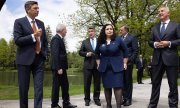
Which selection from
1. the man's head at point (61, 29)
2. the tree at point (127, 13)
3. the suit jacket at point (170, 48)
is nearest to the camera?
the suit jacket at point (170, 48)

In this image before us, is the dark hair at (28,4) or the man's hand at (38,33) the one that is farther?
the dark hair at (28,4)

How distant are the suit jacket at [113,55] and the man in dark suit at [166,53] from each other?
77 cm

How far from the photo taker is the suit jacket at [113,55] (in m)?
8.98

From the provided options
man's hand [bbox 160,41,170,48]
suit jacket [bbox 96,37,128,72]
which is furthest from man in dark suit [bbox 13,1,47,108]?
man's hand [bbox 160,41,170,48]

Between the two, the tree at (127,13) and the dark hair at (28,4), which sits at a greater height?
the tree at (127,13)

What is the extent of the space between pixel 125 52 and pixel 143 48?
3258 centimetres

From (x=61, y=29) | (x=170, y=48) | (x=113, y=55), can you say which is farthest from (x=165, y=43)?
(x=61, y=29)

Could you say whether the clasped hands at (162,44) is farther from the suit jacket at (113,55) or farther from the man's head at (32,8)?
the man's head at (32,8)

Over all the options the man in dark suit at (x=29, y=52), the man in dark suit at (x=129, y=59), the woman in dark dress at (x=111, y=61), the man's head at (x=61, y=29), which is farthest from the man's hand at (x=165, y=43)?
the man in dark suit at (x=29, y=52)

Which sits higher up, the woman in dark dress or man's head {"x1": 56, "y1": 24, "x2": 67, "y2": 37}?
man's head {"x1": 56, "y1": 24, "x2": 67, "y2": 37}

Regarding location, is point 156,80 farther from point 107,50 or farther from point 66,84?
point 66,84

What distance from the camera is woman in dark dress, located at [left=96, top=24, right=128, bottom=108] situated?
29.4 ft

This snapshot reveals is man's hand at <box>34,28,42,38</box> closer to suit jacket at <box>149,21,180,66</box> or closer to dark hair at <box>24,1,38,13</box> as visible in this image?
dark hair at <box>24,1,38,13</box>

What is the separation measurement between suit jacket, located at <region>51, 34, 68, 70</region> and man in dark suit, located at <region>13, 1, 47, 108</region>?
1.53 m
